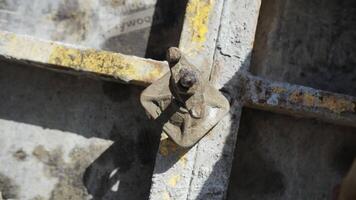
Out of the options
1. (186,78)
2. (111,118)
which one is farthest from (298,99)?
(111,118)

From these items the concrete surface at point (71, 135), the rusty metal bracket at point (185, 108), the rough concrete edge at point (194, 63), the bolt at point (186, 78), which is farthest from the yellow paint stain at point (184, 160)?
the bolt at point (186, 78)

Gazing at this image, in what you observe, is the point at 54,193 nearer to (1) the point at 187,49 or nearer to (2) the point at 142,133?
(2) the point at 142,133

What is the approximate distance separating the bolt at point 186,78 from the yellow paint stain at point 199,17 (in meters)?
0.62

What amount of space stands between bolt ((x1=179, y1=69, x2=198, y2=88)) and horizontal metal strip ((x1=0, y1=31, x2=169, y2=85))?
0.58 m

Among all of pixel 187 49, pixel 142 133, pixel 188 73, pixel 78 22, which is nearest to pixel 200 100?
pixel 188 73

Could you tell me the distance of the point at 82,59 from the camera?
326 cm

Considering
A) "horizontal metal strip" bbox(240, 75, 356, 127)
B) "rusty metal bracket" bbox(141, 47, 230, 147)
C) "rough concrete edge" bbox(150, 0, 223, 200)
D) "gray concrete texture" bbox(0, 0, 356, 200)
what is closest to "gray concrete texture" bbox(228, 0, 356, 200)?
"gray concrete texture" bbox(0, 0, 356, 200)

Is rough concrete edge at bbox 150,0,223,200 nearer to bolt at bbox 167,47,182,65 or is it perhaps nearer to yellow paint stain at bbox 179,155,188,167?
yellow paint stain at bbox 179,155,188,167

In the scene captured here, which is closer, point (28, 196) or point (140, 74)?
point (140, 74)

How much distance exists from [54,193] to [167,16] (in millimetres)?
1526

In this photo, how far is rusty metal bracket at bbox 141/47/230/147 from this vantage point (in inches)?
113

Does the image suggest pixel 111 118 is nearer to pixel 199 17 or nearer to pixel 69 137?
pixel 69 137

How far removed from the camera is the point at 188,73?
265 centimetres

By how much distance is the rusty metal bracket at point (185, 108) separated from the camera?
286 cm
